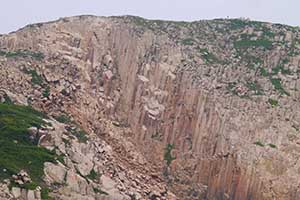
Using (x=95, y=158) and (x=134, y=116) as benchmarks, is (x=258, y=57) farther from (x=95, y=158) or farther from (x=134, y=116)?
(x=95, y=158)

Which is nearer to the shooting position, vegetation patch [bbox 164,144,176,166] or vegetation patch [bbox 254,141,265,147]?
vegetation patch [bbox 254,141,265,147]

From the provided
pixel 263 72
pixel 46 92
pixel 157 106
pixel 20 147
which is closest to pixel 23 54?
pixel 46 92

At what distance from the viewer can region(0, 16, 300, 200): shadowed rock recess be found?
Result: 4842 cm

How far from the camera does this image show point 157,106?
5509 cm

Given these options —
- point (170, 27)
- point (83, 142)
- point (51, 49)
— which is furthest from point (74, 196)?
point (170, 27)

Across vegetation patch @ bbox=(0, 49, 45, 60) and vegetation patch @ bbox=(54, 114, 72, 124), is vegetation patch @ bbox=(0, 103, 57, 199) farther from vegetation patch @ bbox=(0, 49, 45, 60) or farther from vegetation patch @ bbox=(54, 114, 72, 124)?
vegetation patch @ bbox=(0, 49, 45, 60)

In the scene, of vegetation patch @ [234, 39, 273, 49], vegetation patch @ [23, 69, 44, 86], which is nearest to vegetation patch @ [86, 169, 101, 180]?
vegetation patch @ [23, 69, 44, 86]

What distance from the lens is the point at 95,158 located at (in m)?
46.3

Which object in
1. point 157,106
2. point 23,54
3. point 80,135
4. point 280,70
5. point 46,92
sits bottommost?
point 80,135

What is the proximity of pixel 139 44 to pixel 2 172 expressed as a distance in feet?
78.1

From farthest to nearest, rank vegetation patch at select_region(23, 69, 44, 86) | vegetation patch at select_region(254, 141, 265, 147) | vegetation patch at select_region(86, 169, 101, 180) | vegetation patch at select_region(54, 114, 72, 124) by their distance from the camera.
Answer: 1. vegetation patch at select_region(254, 141, 265, 147)
2. vegetation patch at select_region(23, 69, 44, 86)
3. vegetation patch at select_region(54, 114, 72, 124)
4. vegetation patch at select_region(86, 169, 101, 180)

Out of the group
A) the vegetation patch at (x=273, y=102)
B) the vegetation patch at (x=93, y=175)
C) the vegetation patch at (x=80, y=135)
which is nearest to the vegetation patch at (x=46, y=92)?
the vegetation patch at (x=80, y=135)

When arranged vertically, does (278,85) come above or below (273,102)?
above

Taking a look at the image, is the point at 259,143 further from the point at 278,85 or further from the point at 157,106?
the point at 157,106
